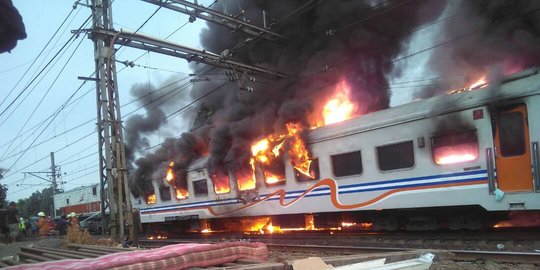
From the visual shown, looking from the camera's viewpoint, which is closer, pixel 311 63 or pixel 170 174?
pixel 311 63

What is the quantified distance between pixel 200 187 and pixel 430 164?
368 inches

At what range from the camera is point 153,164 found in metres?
20.0

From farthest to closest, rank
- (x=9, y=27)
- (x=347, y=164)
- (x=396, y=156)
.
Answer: (x=347, y=164)
(x=396, y=156)
(x=9, y=27)

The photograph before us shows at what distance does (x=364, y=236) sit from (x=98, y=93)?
429 inches

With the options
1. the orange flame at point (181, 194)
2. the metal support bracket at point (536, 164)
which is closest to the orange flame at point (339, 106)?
the orange flame at point (181, 194)

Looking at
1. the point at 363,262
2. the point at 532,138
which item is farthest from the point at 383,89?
the point at 363,262

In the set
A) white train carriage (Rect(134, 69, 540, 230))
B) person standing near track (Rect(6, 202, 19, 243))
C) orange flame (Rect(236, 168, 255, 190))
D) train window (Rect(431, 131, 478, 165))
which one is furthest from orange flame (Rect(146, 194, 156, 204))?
train window (Rect(431, 131, 478, 165))

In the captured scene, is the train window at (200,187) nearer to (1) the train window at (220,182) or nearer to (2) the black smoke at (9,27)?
(1) the train window at (220,182)

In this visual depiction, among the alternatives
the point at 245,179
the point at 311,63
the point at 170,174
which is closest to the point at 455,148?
the point at 245,179

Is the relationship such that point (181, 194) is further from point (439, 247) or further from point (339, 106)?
point (439, 247)

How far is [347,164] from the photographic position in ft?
37.0

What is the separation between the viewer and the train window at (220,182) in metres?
15.2

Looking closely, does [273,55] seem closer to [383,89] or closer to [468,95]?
[383,89]

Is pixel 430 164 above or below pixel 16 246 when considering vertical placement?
above
